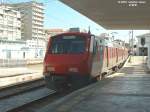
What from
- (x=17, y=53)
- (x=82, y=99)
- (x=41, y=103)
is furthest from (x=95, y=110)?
(x=17, y=53)

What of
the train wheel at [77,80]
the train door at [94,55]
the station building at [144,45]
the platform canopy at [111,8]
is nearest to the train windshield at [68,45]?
the train door at [94,55]

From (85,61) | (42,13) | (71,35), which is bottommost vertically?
(85,61)

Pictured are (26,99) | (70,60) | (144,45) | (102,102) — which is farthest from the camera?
(144,45)

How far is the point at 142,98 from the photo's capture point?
13391 mm

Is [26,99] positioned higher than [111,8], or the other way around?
[111,8]

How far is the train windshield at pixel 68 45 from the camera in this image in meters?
18.3

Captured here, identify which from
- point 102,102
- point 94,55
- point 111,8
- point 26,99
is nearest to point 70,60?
point 94,55

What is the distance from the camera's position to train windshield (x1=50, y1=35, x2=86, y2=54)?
1830 centimetres

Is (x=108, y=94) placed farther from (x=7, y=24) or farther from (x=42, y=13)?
(x=42, y=13)

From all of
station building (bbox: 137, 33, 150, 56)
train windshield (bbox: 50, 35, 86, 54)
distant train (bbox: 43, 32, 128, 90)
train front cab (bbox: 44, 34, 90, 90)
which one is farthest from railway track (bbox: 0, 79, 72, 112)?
station building (bbox: 137, 33, 150, 56)

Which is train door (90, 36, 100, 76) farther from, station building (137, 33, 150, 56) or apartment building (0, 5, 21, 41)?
apartment building (0, 5, 21, 41)

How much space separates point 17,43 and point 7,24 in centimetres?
3425

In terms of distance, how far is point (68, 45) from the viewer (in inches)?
730

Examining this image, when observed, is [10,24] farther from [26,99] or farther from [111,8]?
[26,99]
